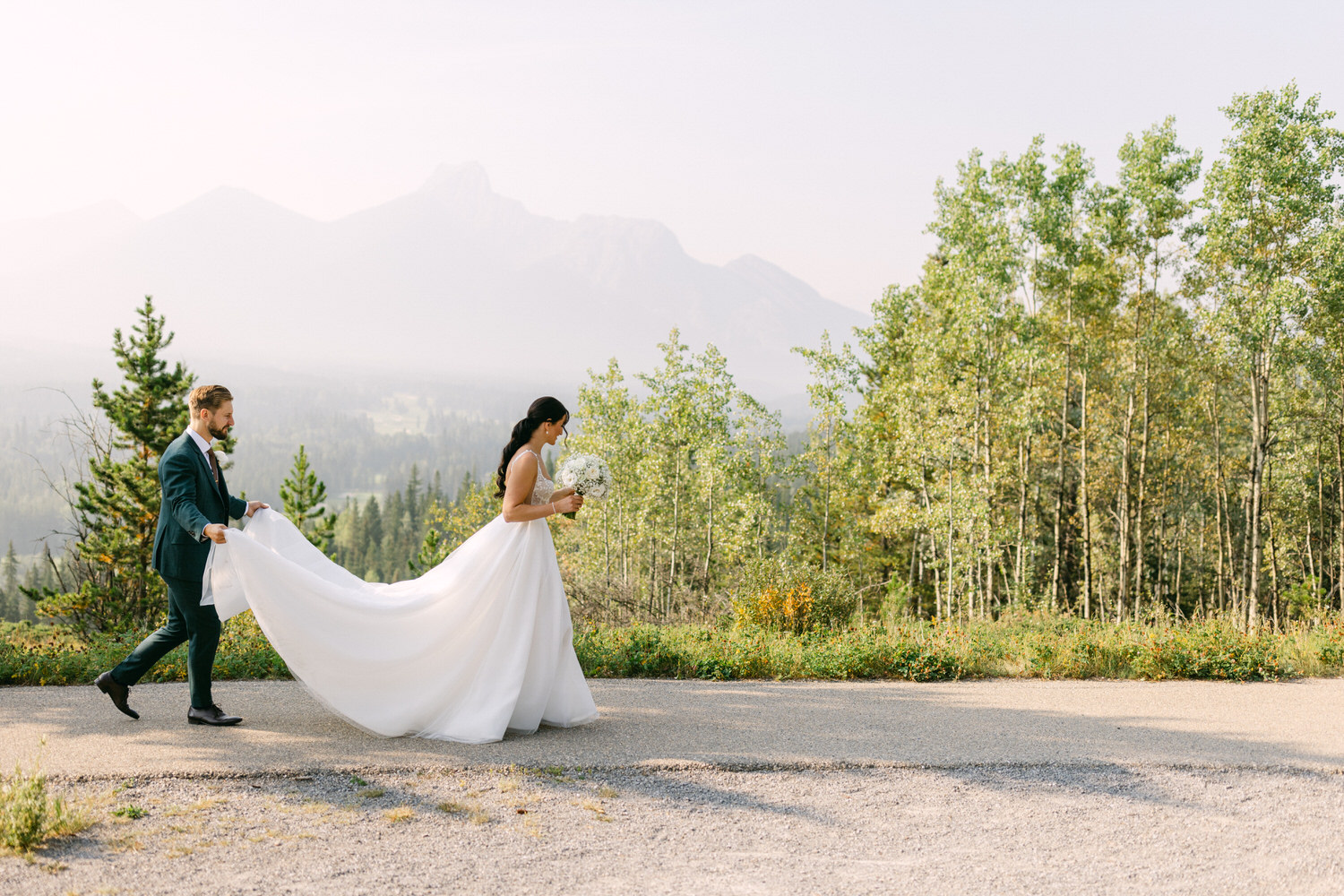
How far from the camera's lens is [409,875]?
403cm

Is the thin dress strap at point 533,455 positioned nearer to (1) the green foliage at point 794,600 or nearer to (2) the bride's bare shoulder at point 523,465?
(2) the bride's bare shoulder at point 523,465

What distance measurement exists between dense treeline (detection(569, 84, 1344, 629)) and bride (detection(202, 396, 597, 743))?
1018 centimetres

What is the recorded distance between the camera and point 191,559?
6023mm

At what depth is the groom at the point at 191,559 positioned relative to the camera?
19.5ft

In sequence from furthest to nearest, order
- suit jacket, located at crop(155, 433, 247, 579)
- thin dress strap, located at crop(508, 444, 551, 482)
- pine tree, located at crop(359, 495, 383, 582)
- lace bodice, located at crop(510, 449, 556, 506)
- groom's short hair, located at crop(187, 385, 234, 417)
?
pine tree, located at crop(359, 495, 383, 582) < lace bodice, located at crop(510, 449, 556, 506) < thin dress strap, located at crop(508, 444, 551, 482) < groom's short hair, located at crop(187, 385, 234, 417) < suit jacket, located at crop(155, 433, 247, 579)

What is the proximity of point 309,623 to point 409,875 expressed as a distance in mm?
2500

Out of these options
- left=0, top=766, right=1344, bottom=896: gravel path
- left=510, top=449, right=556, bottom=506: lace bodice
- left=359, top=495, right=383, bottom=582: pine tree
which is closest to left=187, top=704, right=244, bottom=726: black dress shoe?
left=0, top=766, right=1344, bottom=896: gravel path

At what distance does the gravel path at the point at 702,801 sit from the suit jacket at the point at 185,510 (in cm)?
115

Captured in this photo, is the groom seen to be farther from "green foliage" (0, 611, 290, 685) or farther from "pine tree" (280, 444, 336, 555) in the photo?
"pine tree" (280, 444, 336, 555)

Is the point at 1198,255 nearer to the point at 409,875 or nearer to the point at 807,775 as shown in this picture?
the point at 807,775

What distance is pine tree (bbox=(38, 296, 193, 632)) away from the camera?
52.1 ft

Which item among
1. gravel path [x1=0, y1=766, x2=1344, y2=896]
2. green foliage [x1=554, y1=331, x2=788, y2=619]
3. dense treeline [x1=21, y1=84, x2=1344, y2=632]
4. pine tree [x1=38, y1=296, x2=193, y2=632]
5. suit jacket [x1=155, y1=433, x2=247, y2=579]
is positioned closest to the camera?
gravel path [x1=0, y1=766, x2=1344, y2=896]

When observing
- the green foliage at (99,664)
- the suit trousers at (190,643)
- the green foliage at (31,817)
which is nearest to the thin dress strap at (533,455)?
the suit trousers at (190,643)

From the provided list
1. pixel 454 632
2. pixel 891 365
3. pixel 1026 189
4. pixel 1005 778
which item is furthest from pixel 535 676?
pixel 891 365
